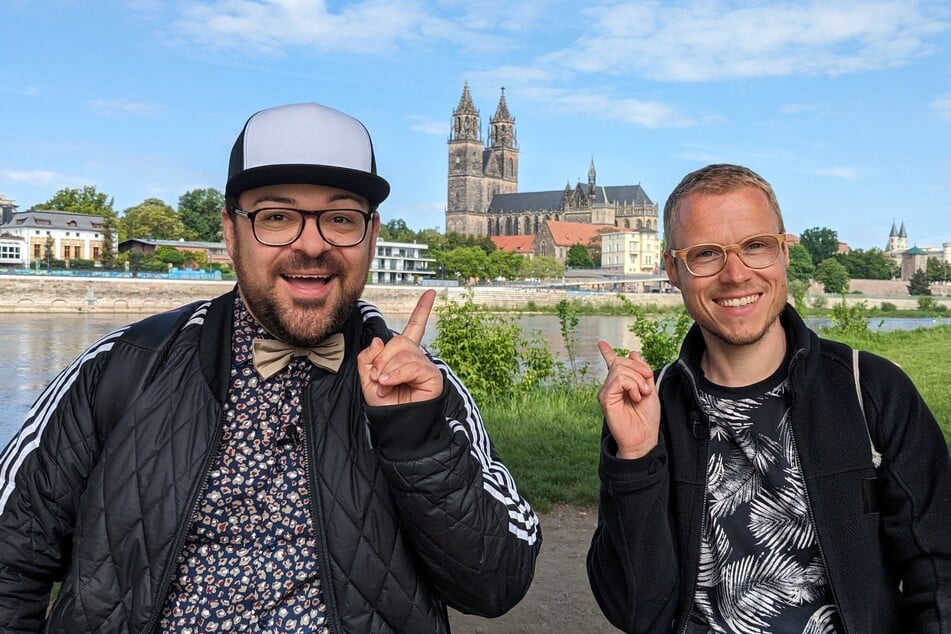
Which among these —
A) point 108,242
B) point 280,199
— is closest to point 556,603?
point 280,199

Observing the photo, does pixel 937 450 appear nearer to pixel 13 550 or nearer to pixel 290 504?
pixel 290 504

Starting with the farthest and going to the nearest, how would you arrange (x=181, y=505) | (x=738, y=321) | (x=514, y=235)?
(x=514, y=235), (x=738, y=321), (x=181, y=505)

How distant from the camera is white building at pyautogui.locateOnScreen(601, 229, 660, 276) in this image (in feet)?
311

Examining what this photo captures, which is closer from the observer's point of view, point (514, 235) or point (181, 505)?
point (181, 505)

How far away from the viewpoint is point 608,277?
286 ft

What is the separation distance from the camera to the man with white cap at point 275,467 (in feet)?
4.64

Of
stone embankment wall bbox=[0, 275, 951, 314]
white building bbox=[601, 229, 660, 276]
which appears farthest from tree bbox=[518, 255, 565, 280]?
stone embankment wall bbox=[0, 275, 951, 314]

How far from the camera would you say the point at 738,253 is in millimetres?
1686

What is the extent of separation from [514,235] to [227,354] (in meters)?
107

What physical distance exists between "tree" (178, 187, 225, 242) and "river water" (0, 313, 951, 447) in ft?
130

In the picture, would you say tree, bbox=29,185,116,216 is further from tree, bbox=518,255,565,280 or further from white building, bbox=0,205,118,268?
tree, bbox=518,255,565,280

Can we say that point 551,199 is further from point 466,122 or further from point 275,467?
point 275,467

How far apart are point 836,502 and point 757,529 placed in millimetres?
153

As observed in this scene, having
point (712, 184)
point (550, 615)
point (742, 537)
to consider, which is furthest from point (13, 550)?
point (550, 615)
